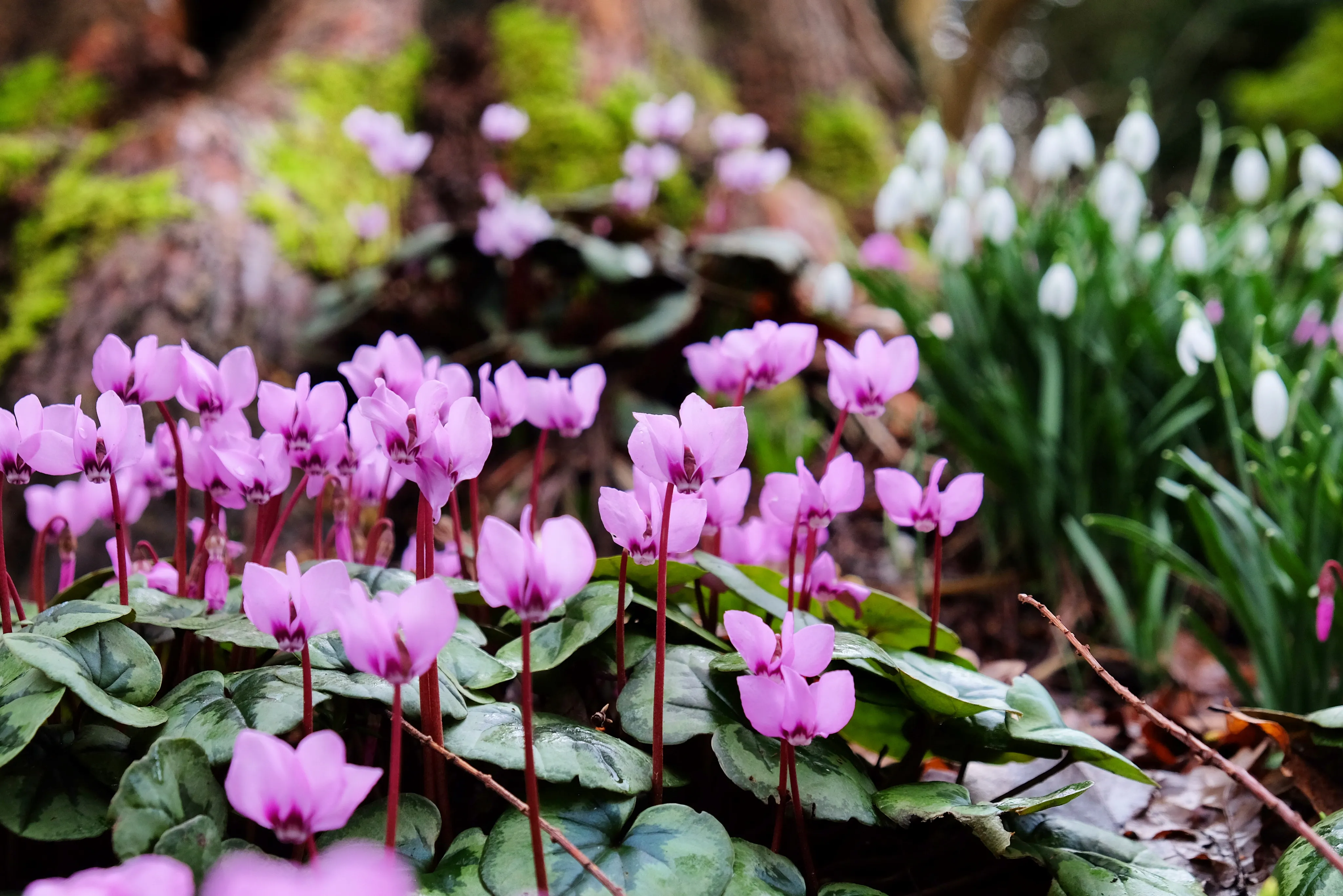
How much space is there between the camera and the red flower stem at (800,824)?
0.88 m

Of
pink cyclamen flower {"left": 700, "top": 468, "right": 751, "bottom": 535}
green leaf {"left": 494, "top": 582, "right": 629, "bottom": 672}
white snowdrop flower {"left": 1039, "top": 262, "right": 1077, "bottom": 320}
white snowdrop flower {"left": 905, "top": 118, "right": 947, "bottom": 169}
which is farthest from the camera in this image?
white snowdrop flower {"left": 905, "top": 118, "right": 947, "bottom": 169}

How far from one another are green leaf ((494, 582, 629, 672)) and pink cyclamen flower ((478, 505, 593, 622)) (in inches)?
10.8

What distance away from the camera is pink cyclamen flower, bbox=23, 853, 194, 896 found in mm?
566

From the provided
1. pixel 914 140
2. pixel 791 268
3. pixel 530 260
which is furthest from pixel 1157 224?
pixel 530 260

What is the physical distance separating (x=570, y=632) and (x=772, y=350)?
0.44 metres

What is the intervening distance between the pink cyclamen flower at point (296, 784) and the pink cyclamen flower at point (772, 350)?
70cm

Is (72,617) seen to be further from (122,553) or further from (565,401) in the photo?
(565,401)

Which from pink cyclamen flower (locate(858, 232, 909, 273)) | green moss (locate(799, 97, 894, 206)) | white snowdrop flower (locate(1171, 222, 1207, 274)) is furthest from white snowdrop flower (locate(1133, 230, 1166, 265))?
green moss (locate(799, 97, 894, 206))

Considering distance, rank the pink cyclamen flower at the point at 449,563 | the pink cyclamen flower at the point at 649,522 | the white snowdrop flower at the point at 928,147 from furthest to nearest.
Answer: the white snowdrop flower at the point at 928,147, the pink cyclamen flower at the point at 449,563, the pink cyclamen flower at the point at 649,522

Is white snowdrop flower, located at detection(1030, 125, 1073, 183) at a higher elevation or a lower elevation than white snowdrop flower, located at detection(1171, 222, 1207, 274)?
higher

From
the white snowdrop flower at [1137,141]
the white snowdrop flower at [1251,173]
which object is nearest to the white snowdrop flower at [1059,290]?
the white snowdrop flower at [1137,141]

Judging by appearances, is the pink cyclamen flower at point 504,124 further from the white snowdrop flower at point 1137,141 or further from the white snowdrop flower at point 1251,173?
the white snowdrop flower at point 1251,173

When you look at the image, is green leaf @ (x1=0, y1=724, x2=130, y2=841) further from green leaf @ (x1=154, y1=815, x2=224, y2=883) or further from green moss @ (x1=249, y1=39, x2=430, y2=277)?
green moss @ (x1=249, y1=39, x2=430, y2=277)

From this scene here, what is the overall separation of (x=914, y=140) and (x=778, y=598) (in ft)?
6.83
